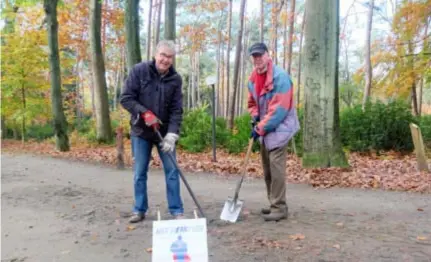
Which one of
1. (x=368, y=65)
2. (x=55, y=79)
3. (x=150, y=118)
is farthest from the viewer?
(x=368, y=65)

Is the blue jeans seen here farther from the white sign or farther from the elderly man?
the white sign

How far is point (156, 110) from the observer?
4613 mm

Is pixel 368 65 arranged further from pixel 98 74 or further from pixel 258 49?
pixel 258 49

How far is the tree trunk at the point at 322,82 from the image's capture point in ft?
25.4

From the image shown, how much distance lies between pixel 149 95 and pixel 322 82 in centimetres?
424

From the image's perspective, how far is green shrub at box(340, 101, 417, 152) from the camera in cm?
1195

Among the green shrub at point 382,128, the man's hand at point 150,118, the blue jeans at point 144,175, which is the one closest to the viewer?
the man's hand at point 150,118

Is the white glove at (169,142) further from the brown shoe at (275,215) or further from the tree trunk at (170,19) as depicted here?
the tree trunk at (170,19)

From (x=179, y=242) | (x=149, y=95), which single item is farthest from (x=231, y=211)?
(x=179, y=242)

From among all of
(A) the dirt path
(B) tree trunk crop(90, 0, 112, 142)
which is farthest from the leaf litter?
(B) tree trunk crop(90, 0, 112, 142)

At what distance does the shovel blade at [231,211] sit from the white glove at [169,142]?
95 centimetres

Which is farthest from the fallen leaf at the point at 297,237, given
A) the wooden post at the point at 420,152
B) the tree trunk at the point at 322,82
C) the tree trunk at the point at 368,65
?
the tree trunk at the point at 368,65

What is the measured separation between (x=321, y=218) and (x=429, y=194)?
95.7 inches

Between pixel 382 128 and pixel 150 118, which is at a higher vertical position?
pixel 150 118
